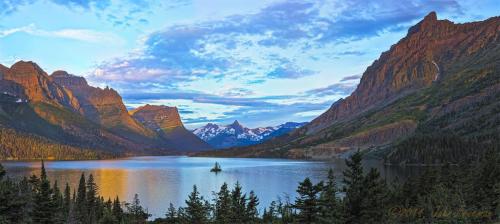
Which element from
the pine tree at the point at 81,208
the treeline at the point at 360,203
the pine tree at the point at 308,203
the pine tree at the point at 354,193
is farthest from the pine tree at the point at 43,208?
the pine tree at the point at 354,193

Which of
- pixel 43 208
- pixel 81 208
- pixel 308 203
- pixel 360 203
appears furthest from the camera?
pixel 81 208

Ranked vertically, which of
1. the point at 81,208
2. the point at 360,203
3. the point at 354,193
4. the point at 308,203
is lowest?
the point at 81,208

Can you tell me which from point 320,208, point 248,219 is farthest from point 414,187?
point 320,208

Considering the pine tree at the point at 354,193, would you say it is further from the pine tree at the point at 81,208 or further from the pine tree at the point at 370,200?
the pine tree at the point at 81,208

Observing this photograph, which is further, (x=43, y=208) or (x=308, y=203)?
(x=43, y=208)

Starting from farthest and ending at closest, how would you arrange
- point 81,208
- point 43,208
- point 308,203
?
point 81,208
point 43,208
point 308,203

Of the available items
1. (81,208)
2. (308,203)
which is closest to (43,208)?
(308,203)

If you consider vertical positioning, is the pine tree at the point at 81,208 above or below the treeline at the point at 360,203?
below

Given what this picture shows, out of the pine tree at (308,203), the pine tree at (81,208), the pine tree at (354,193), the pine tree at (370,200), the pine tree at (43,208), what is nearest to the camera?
the pine tree at (308,203)

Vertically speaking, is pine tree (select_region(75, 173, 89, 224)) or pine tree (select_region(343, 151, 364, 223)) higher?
pine tree (select_region(343, 151, 364, 223))

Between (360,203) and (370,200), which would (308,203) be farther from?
(370,200)

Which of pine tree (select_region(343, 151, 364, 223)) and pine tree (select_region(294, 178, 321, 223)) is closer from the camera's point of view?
pine tree (select_region(294, 178, 321, 223))

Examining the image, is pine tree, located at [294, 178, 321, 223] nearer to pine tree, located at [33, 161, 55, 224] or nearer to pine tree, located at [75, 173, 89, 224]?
pine tree, located at [33, 161, 55, 224]

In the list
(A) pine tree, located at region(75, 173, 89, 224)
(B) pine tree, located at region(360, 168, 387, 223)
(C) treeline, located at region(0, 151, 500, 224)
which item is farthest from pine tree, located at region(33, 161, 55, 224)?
(B) pine tree, located at region(360, 168, 387, 223)
